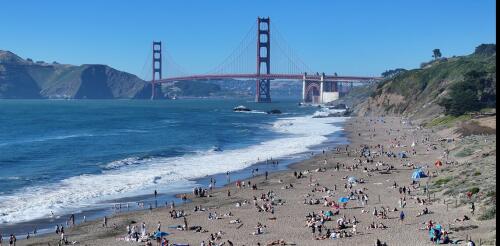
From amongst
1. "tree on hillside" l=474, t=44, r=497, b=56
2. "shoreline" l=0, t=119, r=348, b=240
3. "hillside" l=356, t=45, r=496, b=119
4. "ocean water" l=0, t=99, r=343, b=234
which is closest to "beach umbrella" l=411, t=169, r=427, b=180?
"shoreline" l=0, t=119, r=348, b=240

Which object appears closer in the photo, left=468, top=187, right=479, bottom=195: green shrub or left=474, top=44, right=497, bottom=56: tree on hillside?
left=468, top=187, right=479, bottom=195: green shrub

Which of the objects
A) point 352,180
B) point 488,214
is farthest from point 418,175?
point 488,214

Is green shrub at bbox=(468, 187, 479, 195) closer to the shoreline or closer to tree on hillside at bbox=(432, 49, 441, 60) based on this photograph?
the shoreline

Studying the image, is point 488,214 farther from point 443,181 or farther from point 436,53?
point 436,53

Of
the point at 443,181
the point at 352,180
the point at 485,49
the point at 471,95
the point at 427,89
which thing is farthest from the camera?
the point at 485,49

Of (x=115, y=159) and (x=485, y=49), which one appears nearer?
(x=115, y=159)

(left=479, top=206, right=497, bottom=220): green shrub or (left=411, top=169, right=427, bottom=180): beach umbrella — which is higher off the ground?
(left=479, top=206, right=497, bottom=220): green shrub
